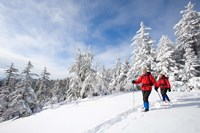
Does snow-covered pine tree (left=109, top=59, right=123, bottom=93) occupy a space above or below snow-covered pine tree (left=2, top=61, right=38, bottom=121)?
above

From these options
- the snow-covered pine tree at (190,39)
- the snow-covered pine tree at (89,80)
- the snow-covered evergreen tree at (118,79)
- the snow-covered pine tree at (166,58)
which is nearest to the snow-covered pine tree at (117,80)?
the snow-covered evergreen tree at (118,79)

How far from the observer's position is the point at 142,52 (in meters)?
24.1

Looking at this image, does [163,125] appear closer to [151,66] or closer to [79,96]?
[151,66]

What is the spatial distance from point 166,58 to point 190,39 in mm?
5069

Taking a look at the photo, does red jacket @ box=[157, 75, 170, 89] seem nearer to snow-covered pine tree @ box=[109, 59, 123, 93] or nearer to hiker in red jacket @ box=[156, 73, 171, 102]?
hiker in red jacket @ box=[156, 73, 171, 102]

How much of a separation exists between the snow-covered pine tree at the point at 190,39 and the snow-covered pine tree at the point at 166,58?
1.72 m

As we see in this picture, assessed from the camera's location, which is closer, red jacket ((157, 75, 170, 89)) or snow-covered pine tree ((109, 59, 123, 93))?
red jacket ((157, 75, 170, 89))

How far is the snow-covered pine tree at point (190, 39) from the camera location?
2136cm

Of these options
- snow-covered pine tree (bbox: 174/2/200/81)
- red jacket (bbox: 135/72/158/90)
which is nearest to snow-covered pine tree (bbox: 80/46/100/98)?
snow-covered pine tree (bbox: 174/2/200/81)

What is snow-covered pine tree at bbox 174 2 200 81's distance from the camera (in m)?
21.4

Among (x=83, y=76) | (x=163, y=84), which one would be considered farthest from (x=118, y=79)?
(x=163, y=84)

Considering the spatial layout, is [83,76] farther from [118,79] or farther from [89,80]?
[118,79]

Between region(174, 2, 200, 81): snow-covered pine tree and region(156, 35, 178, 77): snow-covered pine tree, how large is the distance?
172cm

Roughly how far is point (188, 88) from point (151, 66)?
588 centimetres
